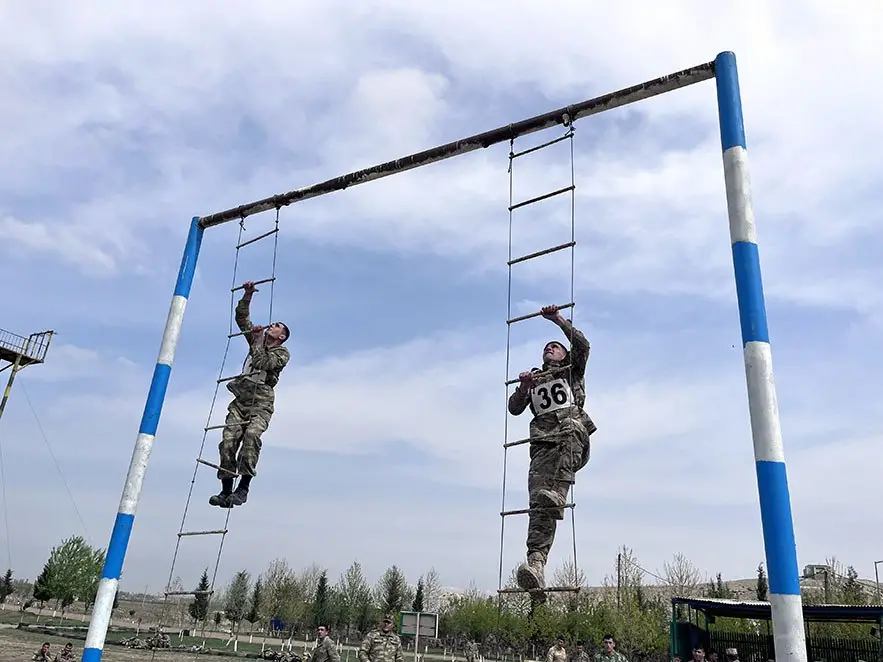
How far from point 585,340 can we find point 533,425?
1.01m

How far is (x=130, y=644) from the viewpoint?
31344mm

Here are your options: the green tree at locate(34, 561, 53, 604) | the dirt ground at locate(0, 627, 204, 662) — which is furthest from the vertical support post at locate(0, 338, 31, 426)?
the green tree at locate(34, 561, 53, 604)

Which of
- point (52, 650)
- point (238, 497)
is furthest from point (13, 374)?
point (238, 497)

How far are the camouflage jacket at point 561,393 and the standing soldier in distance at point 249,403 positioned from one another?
334 cm

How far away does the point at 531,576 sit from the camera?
23.5 feet

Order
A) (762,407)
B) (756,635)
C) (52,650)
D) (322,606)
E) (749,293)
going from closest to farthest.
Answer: (762,407) < (749,293) < (756,635) < (52,650) < (322,606)

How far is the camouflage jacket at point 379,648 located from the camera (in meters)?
12.9

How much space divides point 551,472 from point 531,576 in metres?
1.08

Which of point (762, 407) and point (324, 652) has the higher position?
point (762, 407)

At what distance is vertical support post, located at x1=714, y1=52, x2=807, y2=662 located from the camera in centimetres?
492

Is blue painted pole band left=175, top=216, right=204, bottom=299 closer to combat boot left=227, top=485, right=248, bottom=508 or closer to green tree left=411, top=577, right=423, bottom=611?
combat boot left=227, top=485, right=248, bottom=508

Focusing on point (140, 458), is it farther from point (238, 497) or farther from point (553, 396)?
point (553, 396)

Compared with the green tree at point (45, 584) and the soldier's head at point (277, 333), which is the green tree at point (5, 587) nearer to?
the green tree at point (45, 584)

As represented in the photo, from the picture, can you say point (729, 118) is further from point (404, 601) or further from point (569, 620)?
point (404, 601)
